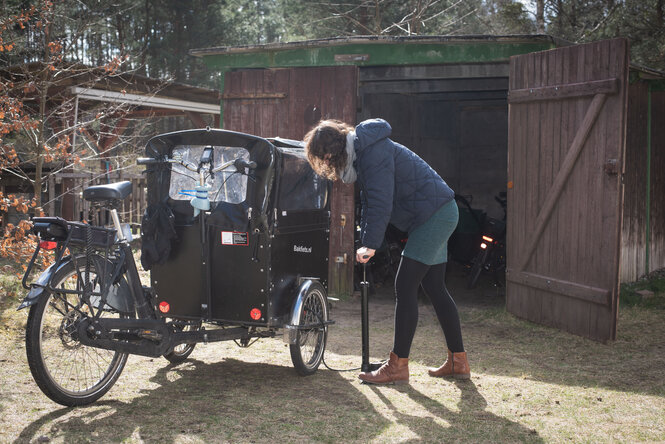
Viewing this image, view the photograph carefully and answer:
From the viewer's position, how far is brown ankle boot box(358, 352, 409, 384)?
4680mm

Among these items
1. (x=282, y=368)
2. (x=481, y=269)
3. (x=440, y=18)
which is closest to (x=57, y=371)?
(x=282, y=368)

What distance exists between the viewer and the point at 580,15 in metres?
18.7

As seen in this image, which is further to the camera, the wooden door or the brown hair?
the wooden door

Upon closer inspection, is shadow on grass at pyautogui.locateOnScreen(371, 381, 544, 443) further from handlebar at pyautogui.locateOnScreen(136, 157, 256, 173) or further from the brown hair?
handlebar at pyautogui.locateOnScreen(136, 157, 256, 173)

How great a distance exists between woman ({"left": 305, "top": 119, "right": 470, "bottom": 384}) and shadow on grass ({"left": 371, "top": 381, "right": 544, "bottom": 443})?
0.40 m

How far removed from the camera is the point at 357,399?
4.37 metres

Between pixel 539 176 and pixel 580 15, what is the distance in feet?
45.4

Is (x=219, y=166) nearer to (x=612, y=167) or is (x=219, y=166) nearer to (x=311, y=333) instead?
(x=311, y=333)

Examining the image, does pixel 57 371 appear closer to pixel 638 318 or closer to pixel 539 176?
pixel 539 176

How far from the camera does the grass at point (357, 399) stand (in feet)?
12.3

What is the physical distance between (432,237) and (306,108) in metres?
4.29

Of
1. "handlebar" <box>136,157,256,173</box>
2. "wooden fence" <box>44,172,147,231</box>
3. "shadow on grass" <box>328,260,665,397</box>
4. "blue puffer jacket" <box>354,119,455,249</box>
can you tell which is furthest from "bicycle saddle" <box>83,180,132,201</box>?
"wooden fence" <box>44,172,147,231</box>

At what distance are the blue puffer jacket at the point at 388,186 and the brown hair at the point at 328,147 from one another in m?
0.11

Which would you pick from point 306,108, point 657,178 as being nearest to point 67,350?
point 306,108
